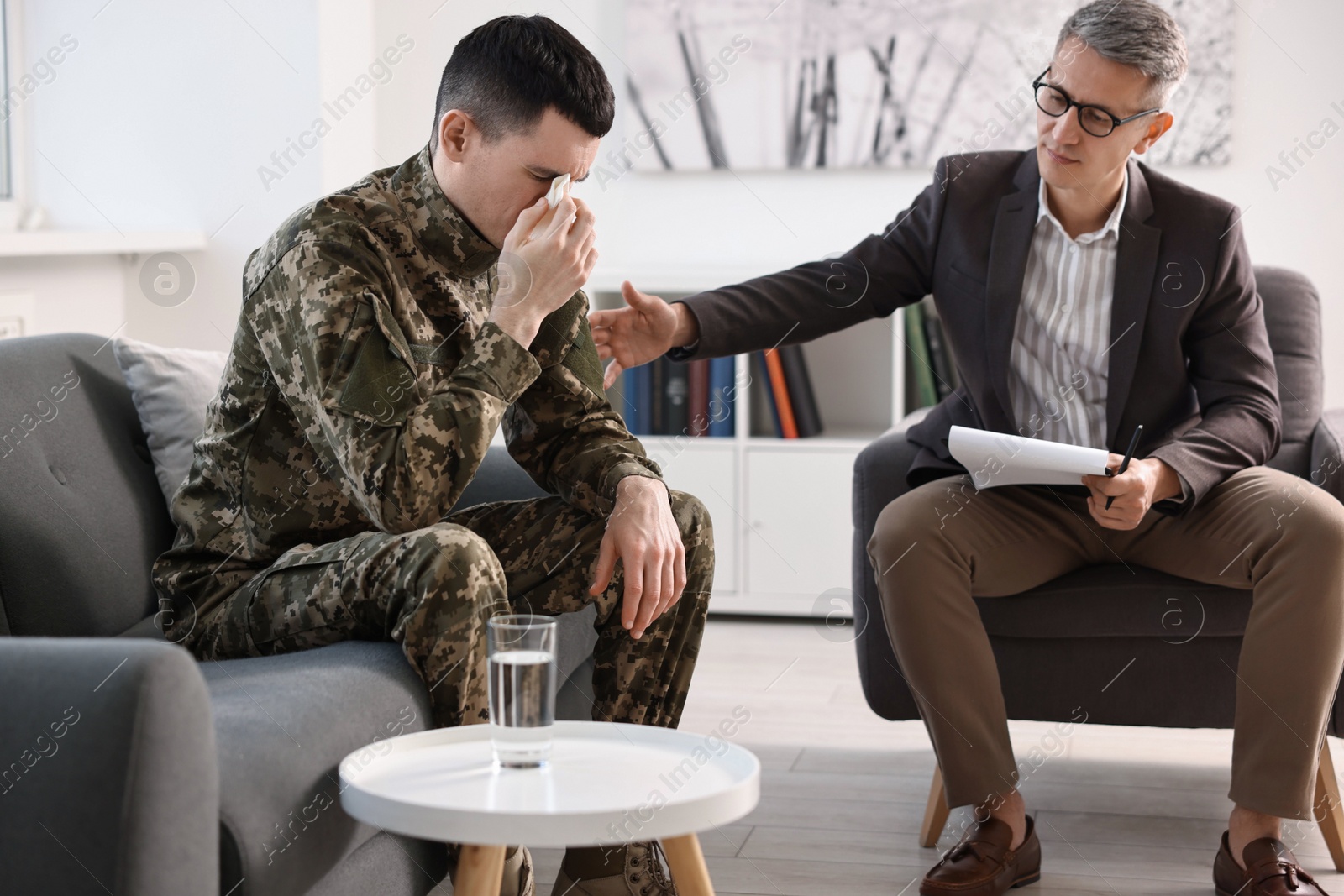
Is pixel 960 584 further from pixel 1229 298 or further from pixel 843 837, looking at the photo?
pixel 1229 298

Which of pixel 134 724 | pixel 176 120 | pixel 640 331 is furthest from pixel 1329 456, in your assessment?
pixel 176 120

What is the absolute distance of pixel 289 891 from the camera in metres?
1.10

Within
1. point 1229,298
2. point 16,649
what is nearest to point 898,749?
point 1229,298

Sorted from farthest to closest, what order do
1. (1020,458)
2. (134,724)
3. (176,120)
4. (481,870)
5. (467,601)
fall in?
(176,120) → (1020,458) → (467,601) → (481,870) → (134,724)

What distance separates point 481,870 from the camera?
42.8 inches

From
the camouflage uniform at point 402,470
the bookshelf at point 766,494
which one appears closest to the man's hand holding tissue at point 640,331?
the camouflage uniform at point 402,470

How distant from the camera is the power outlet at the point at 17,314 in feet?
7.98

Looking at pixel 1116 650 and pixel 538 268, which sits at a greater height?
pixel 538 268

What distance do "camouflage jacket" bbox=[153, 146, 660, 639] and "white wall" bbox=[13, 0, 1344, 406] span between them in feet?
4.85

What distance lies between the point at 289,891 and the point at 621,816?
1.00ft

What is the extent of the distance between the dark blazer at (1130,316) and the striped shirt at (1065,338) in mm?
31

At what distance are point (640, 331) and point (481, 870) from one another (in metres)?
1.07

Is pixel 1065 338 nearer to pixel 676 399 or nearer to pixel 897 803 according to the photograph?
pixel 897 803

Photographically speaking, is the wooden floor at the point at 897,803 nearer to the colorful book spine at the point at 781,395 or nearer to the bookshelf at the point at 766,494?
the bookshelf at the point at 766,494
